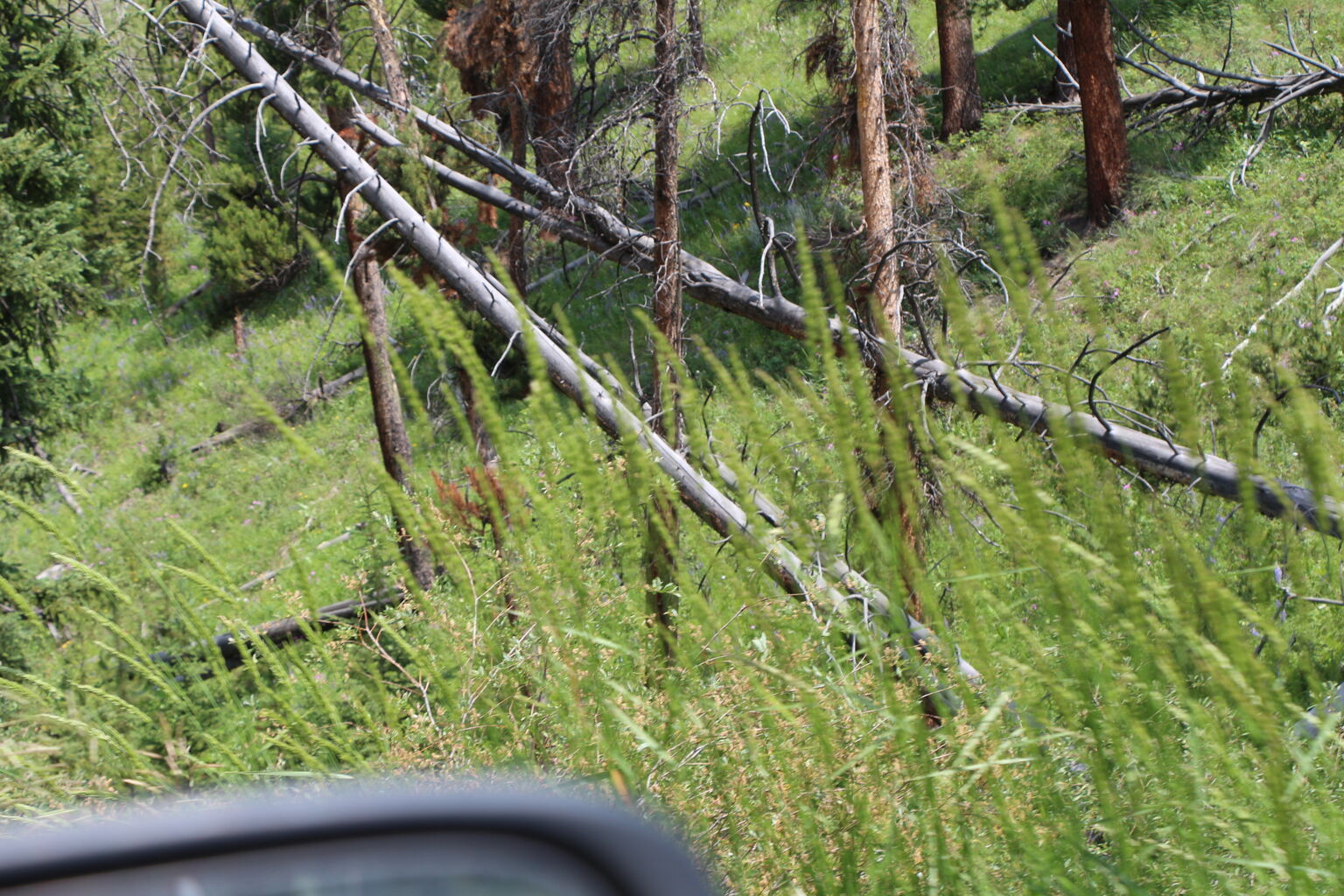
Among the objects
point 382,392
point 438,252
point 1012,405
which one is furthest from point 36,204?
point 1012,405

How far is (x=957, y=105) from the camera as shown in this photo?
54.7ft

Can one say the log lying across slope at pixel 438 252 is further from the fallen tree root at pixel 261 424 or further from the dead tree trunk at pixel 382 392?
the fallen tree root at pixel 261 424

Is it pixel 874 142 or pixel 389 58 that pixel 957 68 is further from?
pixel 874 142

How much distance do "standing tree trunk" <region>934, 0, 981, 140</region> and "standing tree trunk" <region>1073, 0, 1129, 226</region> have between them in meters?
3.42

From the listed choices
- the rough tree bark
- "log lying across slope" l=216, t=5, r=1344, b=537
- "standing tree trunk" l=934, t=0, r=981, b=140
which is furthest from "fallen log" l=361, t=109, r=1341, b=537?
"standing tree trunk" l=934, t=0, r=981, b=140

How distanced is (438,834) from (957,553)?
103cm

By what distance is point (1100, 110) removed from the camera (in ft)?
39.9

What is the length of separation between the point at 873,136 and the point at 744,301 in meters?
1.57

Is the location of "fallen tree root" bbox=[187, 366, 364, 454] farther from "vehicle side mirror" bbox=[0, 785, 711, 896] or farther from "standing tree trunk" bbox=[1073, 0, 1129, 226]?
"vehicle side mirror" bbox=[0, 785, 711, 896]

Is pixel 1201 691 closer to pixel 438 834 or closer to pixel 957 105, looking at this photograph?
pixel 438 834

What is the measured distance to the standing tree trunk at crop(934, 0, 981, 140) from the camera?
15805mm

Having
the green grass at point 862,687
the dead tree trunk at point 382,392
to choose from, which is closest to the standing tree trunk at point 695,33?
the dead tree trunk at point 382,392

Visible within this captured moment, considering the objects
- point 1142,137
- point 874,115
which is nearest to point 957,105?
point 1142,137

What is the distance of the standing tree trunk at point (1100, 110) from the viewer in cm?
1181
